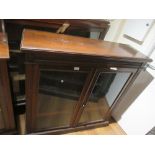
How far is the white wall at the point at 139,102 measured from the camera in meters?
1.26

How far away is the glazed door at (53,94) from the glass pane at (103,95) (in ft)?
0.59

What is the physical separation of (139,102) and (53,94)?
856mm

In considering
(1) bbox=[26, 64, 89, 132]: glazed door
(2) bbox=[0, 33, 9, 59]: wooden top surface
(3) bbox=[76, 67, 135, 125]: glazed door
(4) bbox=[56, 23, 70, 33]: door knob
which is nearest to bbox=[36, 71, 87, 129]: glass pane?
(1) bbox=[26, 64, 89, 132]: glazed door

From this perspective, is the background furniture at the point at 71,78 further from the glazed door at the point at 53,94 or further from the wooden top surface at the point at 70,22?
the wooden top surface at the point at 70,22

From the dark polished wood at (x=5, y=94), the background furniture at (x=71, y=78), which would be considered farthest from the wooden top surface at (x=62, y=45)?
the dark polished wood at (x=5, y=94)

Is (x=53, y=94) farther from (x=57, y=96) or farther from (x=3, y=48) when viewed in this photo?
(x=3, y=48)

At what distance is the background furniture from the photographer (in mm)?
868

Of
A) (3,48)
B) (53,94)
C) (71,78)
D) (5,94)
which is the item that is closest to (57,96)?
(53,94)

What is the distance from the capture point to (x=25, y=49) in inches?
30.1

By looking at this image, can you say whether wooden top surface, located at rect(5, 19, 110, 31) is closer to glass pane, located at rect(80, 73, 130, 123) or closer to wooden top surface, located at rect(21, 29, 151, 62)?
wooden top surface, located at rect(21, 29, 151, 62)

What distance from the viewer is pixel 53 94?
3.87 feet

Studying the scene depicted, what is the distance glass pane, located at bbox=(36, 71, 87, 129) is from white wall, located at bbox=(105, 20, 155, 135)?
2.10 feet
